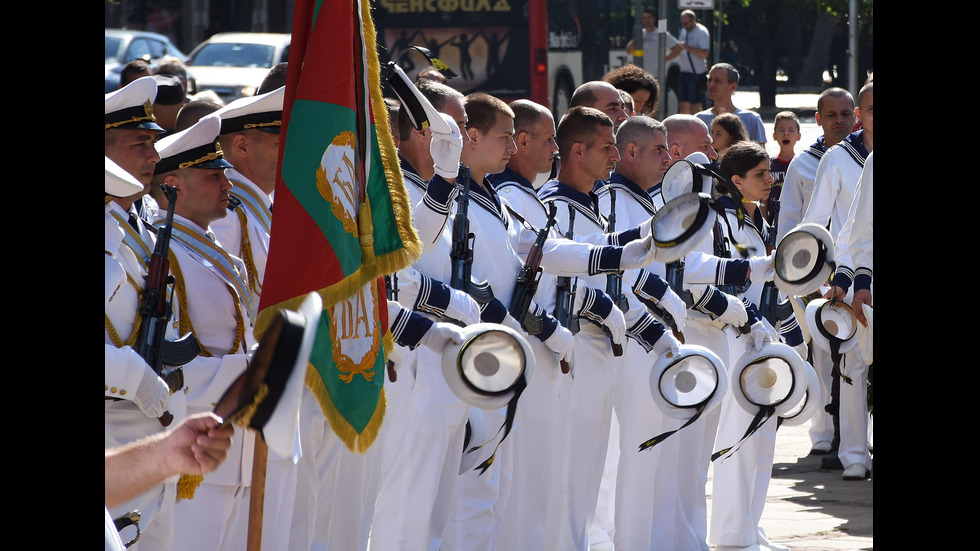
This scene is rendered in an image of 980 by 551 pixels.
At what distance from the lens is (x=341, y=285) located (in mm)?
4363

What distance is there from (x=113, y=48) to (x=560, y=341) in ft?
66.4

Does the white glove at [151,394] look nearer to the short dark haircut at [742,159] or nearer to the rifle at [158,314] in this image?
the rifle at [158,314]

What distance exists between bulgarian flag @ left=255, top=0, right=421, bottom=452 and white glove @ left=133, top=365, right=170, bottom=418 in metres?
0.43

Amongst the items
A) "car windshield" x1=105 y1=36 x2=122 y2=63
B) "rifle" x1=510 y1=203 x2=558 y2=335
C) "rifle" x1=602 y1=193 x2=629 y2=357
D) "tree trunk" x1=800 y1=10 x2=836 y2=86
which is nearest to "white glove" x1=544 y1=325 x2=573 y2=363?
"rifle" x1=510 y1=203 x2=558 y2=335

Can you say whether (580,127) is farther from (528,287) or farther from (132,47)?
(132,47)

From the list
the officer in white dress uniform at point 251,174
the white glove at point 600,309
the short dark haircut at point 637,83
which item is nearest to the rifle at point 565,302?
the white glove at point 600,309

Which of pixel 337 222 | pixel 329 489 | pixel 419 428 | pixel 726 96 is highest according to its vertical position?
pixel 726 96

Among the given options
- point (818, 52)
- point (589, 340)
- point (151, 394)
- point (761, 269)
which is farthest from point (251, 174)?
point (818, 52)

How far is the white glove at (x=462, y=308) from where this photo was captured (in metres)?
5.00

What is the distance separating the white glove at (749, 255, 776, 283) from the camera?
611cm

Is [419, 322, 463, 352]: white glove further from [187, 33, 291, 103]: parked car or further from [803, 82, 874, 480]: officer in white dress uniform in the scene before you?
[187, 33, 291, 103]: parked car

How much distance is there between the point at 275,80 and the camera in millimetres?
5191

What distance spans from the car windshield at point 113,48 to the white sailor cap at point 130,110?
2030 centimetres
